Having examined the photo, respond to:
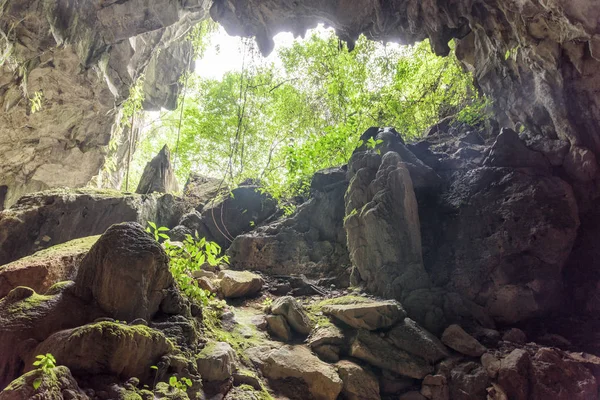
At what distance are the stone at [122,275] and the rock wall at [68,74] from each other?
7.24 meters

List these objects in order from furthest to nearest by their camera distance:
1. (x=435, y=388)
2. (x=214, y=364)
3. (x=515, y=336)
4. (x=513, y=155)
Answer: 1. (x=513, y=155)
2. (x=515, y=336)
3. (x=435, y=388)
4. (x=214, y=364)

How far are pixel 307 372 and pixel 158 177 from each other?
8.68m

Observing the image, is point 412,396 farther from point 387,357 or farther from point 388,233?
point 388,233

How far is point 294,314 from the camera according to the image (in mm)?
5488

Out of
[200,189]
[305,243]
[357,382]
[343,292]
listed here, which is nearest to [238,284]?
[343,292]

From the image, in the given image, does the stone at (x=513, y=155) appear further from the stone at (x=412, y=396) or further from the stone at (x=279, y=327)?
the stone at (x=279, y=327)

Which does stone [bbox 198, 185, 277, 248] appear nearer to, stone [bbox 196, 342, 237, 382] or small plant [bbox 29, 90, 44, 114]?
small plant [bbox 29, 90, 44, 114]

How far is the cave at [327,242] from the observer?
11.6ft

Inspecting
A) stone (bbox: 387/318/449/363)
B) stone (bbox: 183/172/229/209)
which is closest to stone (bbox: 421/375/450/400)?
stone (bbox: 387/318/449/363)

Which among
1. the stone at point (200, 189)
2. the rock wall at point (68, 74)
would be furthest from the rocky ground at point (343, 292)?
the rock wall at point (68, 74)

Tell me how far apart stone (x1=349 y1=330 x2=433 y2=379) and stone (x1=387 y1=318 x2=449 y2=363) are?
0.27ft

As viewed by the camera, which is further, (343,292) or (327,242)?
(327,242)

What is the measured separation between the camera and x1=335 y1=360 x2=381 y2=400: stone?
14.8ft

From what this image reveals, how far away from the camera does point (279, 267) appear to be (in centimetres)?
835
